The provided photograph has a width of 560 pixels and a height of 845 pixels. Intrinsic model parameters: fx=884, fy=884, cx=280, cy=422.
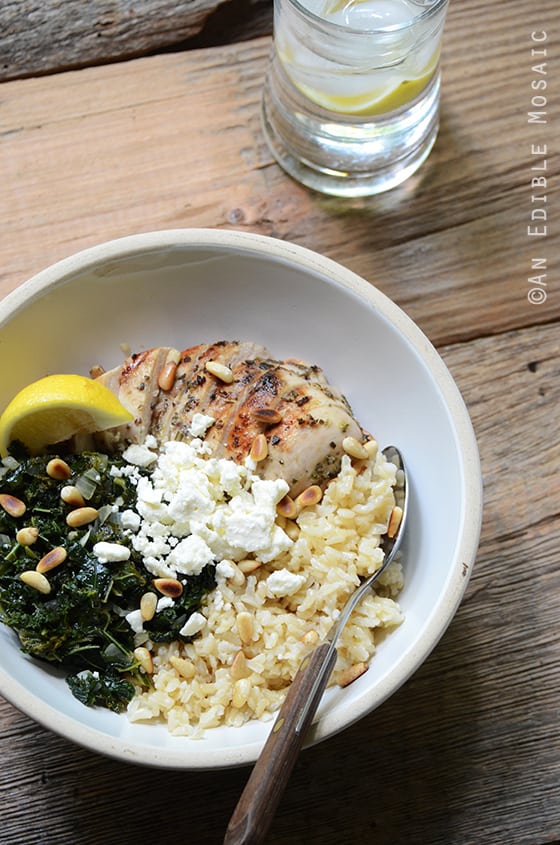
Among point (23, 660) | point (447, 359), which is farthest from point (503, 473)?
point (23, 660)

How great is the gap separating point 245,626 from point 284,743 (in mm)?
342

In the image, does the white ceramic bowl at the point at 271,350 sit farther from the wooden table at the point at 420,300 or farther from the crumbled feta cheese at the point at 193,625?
the wooden table at the point at 420,300

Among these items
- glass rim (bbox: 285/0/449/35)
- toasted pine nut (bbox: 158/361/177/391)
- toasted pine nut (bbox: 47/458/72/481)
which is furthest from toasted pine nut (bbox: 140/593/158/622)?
glass rim (bbox: 285/0/449/35)

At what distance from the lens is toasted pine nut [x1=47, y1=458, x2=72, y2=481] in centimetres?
230

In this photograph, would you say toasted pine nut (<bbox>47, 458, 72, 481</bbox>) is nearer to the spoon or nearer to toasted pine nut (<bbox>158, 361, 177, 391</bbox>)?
toasted pine nut (<bbox>158, 361, 177, 391</bbox>)

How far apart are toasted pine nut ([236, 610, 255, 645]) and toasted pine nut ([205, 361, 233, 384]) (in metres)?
0.65

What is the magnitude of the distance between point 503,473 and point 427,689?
2.40ft

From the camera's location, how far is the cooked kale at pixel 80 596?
7.24ft

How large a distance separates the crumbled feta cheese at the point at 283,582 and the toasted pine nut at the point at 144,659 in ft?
1.16

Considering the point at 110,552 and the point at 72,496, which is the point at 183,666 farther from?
the point at 72,496

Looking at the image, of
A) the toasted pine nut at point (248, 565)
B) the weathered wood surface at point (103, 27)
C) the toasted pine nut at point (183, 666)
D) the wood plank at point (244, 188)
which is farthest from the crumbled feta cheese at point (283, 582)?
the weathered wood surface at point (103, 27)

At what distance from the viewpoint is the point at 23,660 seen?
2199 millimetres

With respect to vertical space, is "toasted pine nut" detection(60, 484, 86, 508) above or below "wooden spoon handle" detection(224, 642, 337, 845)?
above

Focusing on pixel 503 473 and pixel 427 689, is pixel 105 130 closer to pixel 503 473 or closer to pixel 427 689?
pixel 503 473
